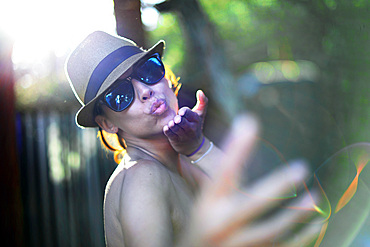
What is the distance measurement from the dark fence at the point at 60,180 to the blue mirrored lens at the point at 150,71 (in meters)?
1.90

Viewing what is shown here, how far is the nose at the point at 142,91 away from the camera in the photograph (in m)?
1.22

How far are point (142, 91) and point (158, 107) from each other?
8cm

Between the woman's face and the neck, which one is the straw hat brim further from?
the neck

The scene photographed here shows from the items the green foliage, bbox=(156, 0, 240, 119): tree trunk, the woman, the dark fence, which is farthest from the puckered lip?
the green foliage

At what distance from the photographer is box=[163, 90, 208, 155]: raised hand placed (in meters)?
1.22

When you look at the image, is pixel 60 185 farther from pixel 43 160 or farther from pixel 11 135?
pixel 11 135

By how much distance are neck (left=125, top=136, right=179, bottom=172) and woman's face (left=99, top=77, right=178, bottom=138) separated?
0.05 metres

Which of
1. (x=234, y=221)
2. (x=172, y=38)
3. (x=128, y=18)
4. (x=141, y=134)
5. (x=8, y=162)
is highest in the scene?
(x=172, y=38)

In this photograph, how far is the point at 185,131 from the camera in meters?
1.28

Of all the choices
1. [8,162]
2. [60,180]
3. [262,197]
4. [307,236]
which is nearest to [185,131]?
[262,197]

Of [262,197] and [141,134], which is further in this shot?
[262,197]

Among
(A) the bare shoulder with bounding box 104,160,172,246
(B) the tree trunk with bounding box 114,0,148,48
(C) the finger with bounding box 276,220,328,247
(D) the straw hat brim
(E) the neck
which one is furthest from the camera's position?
(C) the finger with bounding box 276,220,328,247

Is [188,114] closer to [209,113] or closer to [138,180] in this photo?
[138,180]

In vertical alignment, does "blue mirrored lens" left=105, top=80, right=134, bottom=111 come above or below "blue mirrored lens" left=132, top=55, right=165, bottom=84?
below
